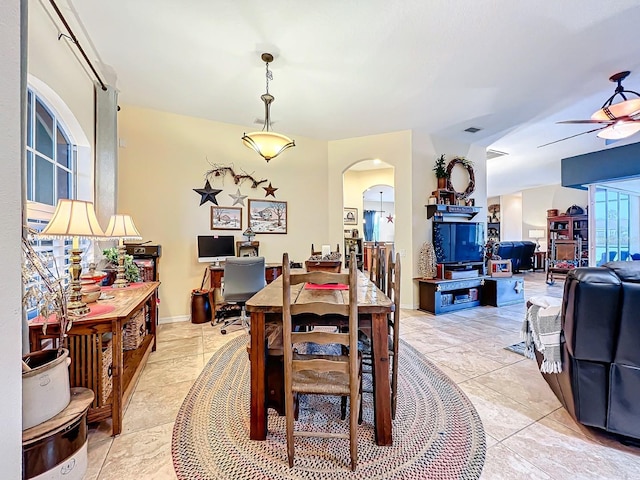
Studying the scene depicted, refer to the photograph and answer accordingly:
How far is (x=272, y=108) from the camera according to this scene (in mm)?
3936

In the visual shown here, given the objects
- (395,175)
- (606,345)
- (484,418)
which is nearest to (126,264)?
(484,418)

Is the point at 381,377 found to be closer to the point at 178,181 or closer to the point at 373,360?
the point at 373,360

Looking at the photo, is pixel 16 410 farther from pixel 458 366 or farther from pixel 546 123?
pixel 546 123

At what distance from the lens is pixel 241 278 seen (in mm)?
3568

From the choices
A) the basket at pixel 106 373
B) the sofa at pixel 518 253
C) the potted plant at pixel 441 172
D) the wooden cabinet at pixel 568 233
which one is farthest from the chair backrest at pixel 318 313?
the wooden cabinet at pixel 568 233

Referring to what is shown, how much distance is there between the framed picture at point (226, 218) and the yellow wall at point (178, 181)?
0.08 meters

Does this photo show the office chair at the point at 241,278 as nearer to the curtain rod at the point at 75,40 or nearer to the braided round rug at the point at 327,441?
the braided round rug at the point at 327,441

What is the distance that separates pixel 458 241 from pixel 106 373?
5.17m

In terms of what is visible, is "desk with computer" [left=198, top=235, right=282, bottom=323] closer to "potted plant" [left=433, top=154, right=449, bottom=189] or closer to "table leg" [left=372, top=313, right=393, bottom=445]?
"table leg" [left=372, top=313, right=393, bottom=445]

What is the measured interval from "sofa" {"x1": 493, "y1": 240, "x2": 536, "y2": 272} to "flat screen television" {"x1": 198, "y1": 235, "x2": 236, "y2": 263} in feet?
26.0

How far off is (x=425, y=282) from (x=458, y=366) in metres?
2.06

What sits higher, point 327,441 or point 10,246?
point 10,246

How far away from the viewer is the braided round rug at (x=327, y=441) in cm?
146

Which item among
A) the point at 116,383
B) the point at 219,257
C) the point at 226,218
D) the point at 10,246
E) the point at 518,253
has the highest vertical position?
the point at 226,218
